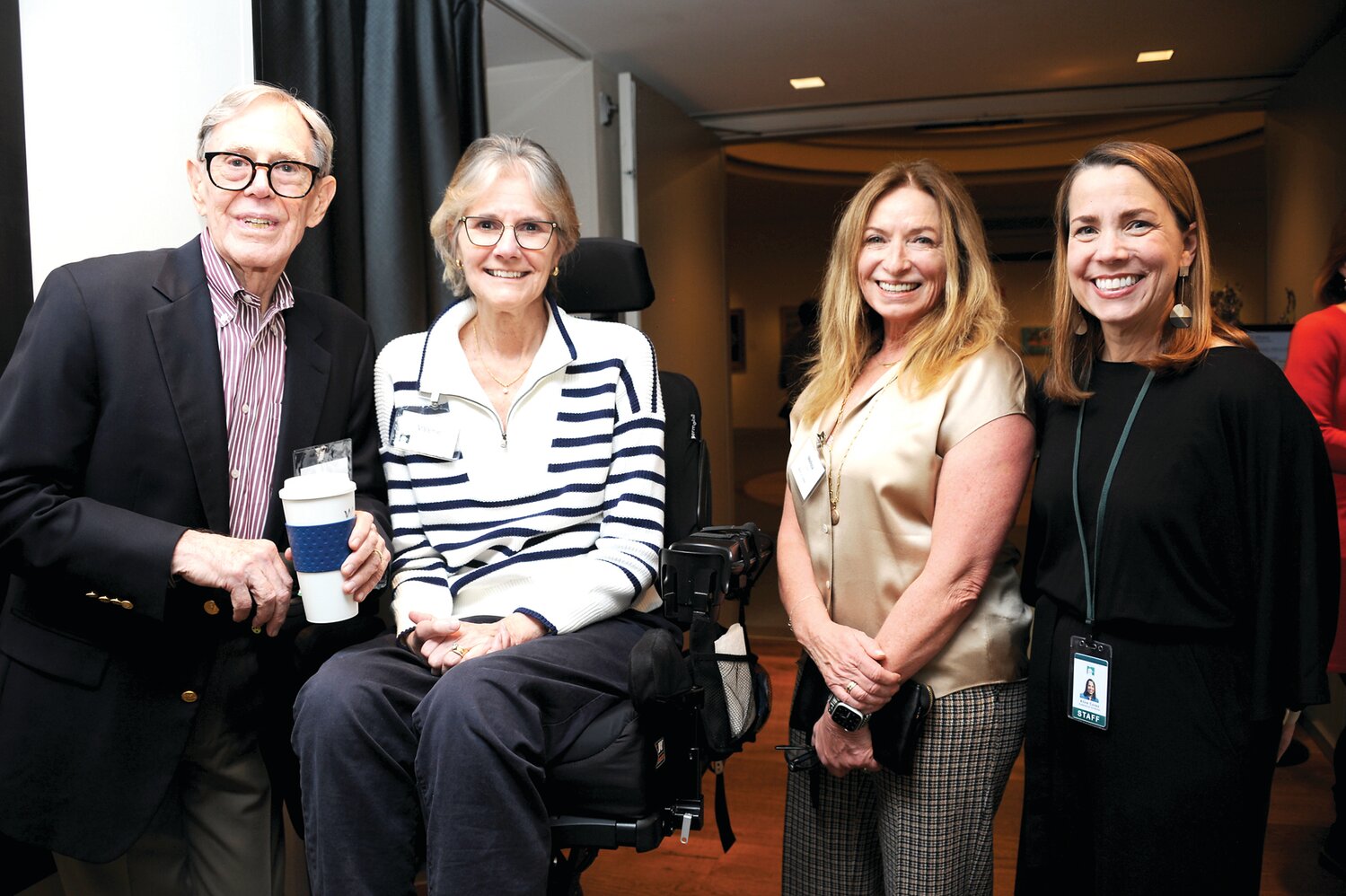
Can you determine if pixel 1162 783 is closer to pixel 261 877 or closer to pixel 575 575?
pixel 575 575

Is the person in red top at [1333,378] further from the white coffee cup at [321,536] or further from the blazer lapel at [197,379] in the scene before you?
the blazer lapel at [197,379]

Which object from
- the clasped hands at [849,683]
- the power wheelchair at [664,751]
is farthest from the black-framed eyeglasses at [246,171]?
the clasped hands at [849,683]

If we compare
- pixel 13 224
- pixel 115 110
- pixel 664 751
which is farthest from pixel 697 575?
pixel 115 110

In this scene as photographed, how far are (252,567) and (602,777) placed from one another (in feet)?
2.18

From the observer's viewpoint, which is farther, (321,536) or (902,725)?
(902,725)

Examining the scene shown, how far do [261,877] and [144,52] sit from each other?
175 centimetres

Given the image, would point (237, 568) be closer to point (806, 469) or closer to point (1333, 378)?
point (806, 469)

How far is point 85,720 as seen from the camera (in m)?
1.73

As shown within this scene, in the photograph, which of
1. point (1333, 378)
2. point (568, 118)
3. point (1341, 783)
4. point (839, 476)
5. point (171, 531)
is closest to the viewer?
point (171, 531)

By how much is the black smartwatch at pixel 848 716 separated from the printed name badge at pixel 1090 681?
0.35 meters

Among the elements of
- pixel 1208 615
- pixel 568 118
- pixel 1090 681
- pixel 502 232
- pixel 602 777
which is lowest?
pixel 602 777

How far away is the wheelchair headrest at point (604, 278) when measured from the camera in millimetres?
2314

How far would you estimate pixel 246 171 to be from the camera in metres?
1.85

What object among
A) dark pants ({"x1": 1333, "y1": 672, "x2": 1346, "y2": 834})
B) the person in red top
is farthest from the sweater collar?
dark pants ({"x1": 1333, "y1": 672, "x2": 1346, "y2": 834})
